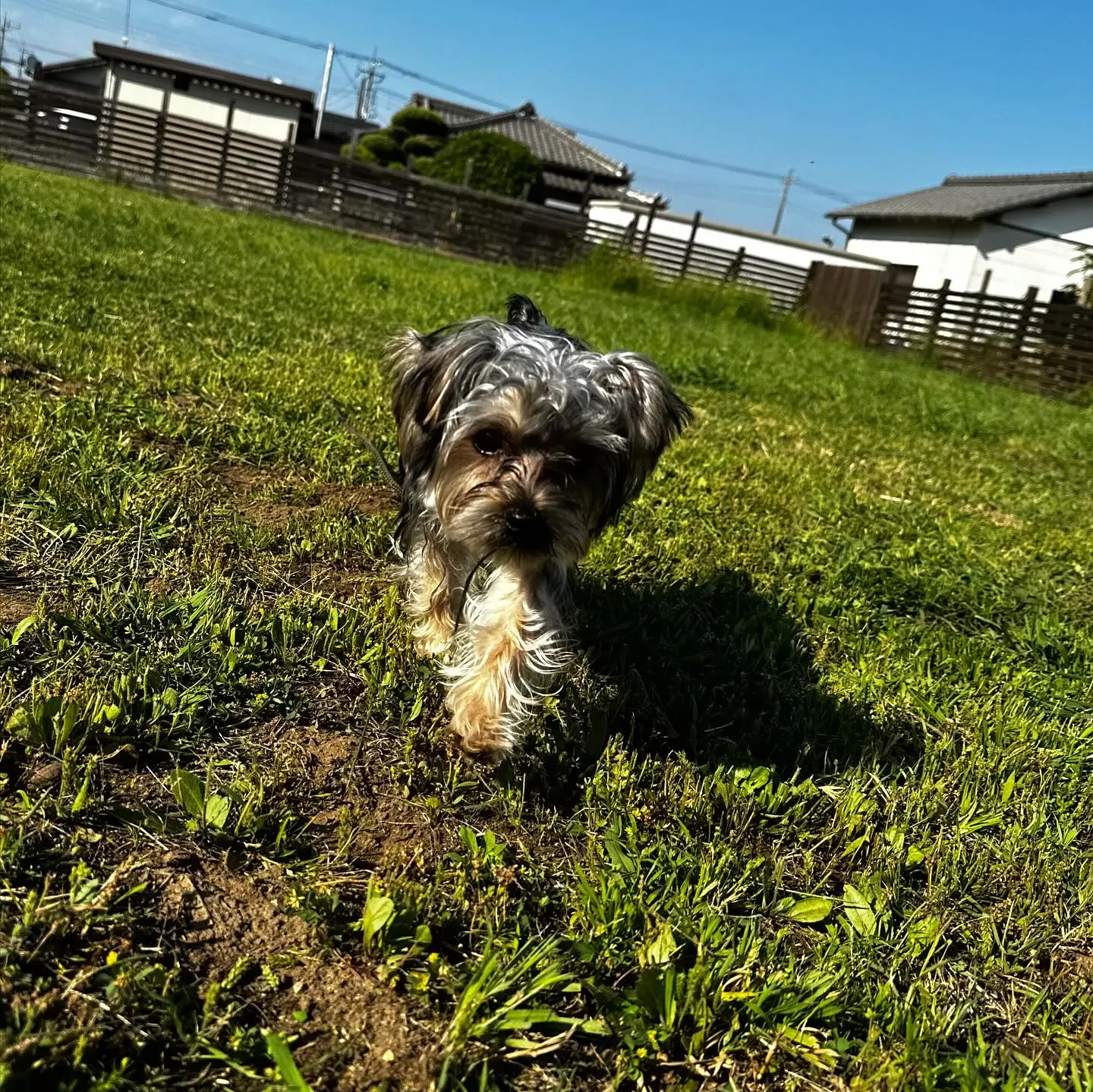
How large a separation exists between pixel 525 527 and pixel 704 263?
88.8 ft

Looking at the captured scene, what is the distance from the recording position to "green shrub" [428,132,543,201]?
123ft

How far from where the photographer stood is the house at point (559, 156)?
49719 millimetres

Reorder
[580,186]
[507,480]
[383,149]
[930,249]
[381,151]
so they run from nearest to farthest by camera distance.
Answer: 1. [507,480]
2. [930,249]
3. [383,149]
4. [381,151]
5. [580,186]

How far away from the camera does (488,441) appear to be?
3.11m

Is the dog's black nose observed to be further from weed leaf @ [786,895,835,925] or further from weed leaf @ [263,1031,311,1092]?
weed leaf @ [263,1031,311,1092]

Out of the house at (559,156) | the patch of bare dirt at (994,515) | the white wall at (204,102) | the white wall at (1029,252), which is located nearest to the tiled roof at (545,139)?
the house at (559,156)

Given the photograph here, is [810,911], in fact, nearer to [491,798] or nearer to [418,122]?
[491,798]

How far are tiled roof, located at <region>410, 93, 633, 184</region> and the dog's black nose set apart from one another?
54051 millimetres

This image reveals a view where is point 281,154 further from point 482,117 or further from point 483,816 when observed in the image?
point 482,117

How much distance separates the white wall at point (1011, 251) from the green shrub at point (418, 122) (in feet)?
87.8

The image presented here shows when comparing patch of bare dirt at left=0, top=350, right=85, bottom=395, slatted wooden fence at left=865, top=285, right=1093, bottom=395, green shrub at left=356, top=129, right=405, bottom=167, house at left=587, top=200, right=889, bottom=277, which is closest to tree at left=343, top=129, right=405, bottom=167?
green shrub at left=356, top=129, right=405, bottom=167

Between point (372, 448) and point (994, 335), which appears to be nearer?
point (372, 448)

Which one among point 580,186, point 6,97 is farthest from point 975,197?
point 6,97

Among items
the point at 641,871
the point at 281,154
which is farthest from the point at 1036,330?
the point at 641,871
